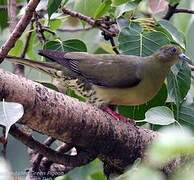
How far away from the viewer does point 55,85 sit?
2.19 meters

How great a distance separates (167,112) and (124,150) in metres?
0.19

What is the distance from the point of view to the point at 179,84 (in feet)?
6.23

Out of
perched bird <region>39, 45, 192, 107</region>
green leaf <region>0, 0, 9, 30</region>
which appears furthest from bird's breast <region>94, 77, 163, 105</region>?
green leaf <region>0, 0, 9, 30</region>

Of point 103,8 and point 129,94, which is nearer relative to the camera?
point 103,8

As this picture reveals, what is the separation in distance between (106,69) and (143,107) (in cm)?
28

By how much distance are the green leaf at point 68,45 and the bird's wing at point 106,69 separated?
13cm

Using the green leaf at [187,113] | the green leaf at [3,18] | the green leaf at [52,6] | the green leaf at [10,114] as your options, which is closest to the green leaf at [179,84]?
the green leaf at [187,113]

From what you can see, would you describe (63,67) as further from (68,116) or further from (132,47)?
(68,116)

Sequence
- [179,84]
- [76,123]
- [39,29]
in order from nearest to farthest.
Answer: [76,123]
[179,84]
[39,29]

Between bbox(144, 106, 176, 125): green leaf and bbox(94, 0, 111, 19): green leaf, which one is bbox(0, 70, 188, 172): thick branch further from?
bbox(94, 0, 111, 19): green leaf

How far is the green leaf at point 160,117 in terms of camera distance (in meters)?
1.51

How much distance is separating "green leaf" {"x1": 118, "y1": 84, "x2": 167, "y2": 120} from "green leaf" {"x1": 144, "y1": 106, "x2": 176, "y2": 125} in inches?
16.1

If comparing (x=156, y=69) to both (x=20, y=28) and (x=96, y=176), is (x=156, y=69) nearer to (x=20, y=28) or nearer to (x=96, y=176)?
(x=96, y=176)

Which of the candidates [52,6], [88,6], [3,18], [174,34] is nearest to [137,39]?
[174,34]
